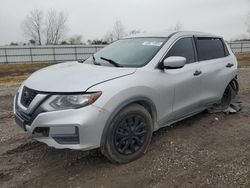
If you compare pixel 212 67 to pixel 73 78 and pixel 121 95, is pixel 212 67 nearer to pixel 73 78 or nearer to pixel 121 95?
pixel 121 95

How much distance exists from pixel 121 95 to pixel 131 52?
1171 millimetres

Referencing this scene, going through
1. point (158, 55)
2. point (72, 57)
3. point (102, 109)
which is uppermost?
point (158, 55)

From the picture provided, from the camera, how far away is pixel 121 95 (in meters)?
3.46

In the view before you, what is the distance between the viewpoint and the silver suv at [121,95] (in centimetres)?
324

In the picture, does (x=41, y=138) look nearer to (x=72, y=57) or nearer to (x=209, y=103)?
(x=209, y=103)

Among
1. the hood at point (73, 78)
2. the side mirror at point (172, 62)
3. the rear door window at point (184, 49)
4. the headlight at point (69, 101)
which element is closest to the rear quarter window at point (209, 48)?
the rear door window at point (184, 49)

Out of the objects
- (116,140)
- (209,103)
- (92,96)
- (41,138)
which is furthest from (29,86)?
(209,103)

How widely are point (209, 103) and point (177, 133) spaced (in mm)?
921

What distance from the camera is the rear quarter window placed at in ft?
16.5

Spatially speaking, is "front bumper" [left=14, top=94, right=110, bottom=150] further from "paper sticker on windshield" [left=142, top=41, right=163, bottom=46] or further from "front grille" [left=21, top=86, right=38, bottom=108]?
"paper sticker on windshield" [left=142, top=41, right=163, bottom=46]

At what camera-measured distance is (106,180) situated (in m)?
3.37

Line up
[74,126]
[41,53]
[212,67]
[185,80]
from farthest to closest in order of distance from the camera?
1. [41,53]
2. [212,67]
3. [185,80]
4. [74,126]

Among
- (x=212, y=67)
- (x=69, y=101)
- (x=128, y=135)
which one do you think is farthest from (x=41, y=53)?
(x=69, y=101)

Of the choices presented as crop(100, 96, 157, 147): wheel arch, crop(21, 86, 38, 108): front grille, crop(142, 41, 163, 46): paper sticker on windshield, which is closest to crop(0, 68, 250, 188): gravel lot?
crop(100, 96, 157, 147): wheel arch
